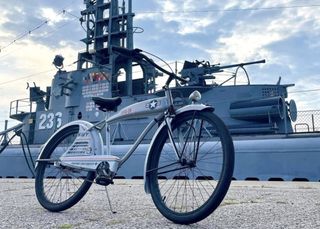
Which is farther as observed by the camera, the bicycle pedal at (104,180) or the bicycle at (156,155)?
the bicycle pedal at (104,180)

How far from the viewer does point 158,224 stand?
8.14 feet

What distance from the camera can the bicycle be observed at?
2.54 m

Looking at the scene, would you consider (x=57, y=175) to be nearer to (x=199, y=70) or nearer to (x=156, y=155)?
(x=156, y=155)

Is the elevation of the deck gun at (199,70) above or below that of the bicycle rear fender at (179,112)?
above

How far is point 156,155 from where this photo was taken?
288 centimetres

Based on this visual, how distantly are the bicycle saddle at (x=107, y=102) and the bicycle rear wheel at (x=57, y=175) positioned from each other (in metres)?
0.41

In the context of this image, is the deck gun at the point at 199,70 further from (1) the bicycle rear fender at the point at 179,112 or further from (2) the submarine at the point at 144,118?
(1) the bicycle rear fender at the point at 179,112

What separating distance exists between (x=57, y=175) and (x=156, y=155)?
1.42 meters

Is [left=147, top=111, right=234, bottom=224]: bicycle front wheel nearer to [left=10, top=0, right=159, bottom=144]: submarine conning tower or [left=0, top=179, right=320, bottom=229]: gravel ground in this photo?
[left=0, top=179, right=320, bottom=229]: gravel ground

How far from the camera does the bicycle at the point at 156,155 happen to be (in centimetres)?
254

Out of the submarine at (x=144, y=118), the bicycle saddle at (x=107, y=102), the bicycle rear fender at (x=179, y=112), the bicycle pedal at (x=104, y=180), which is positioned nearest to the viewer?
the bicycle rear fender at (x=179, y=112)

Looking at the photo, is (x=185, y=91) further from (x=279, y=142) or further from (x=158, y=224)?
(x=158, y=224)

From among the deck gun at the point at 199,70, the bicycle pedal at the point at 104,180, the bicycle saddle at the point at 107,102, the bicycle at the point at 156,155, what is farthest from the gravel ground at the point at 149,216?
the deck gun at the point at 199,70

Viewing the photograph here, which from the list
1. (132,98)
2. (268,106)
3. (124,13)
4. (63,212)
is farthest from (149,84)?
(63,212)
